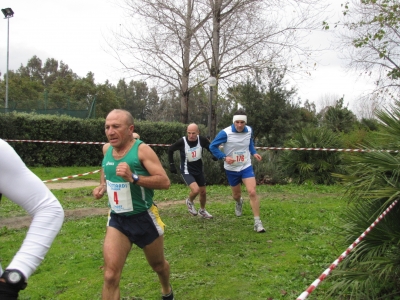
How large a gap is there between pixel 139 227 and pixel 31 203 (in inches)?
90.9

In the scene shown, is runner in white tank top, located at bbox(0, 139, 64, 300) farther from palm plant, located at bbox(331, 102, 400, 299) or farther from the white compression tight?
palm plant, located at bbox(331, 102, 400, 299)

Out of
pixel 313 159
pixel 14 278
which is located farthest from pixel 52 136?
pixel 14 278

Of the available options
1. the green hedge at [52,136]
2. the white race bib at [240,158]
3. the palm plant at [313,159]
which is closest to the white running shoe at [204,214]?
the white race bib at [240,158]

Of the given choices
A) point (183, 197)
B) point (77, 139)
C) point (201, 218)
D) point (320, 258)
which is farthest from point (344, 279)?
point (77, 139)

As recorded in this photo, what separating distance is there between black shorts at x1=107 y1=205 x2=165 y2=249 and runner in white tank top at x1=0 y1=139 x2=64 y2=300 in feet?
7.31

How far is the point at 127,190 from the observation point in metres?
4.12

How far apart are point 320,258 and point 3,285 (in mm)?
5080

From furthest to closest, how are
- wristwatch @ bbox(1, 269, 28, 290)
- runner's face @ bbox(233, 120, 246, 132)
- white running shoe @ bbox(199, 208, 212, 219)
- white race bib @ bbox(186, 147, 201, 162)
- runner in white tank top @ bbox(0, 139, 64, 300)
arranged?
white running shoe @ bbox(199, 208, 212, 219) → white race bib @ bbox(186, 147, 201, 162) → runner's face @ bbox(233, 120, 246, 132) → runner in white tank top @ bbox(0, 139, 64, 300) → wristwatch @ bbox(1, 269, 28, 290)

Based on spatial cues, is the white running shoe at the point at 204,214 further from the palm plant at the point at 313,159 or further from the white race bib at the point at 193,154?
the palm plant at the point at 313,159

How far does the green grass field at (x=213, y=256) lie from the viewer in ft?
16.8

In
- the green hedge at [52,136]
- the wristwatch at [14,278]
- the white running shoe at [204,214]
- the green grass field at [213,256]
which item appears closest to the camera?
the wristwatch at [14,278]

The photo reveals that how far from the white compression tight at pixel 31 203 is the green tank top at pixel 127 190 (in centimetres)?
218

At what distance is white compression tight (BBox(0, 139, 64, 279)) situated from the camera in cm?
178

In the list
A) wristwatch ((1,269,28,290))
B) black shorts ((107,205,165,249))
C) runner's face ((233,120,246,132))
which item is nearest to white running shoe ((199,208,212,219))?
runner's face ((233,120,246,132))
